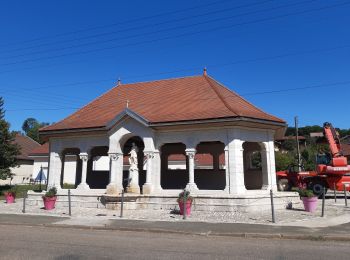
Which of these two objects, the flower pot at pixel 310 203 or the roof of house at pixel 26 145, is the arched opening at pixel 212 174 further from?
the roof of house at pixel 26 145

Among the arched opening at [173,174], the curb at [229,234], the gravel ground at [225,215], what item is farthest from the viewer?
the arched opening at [173,174]

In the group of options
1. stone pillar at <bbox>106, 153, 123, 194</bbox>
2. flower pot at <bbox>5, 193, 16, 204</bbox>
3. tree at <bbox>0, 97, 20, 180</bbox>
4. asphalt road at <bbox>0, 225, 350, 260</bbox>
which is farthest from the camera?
tree at <bbox>0, 97, 20, 180</bbox>

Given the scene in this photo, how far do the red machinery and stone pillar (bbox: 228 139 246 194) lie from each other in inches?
359

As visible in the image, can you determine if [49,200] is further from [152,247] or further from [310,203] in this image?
[310,203]

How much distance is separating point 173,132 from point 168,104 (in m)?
2.38

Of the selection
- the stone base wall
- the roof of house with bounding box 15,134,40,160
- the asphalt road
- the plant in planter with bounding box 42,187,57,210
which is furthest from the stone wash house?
the roof of house with bounding box 15,134,40,160

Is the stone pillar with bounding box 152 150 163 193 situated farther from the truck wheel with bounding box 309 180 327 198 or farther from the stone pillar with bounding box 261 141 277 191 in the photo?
the truck wheel with bounding box 309 180 327 198

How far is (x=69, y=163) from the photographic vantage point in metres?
47.9

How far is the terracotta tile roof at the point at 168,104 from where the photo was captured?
62.0 ft

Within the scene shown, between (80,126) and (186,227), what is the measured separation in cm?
1098

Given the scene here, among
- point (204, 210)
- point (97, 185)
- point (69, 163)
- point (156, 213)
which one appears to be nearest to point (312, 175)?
point (204, 210)

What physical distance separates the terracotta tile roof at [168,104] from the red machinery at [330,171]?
6.85 metres

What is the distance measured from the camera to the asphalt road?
7.92m

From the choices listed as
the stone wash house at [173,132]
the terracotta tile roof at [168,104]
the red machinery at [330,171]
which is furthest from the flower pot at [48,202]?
the red machinery at [330,171]
